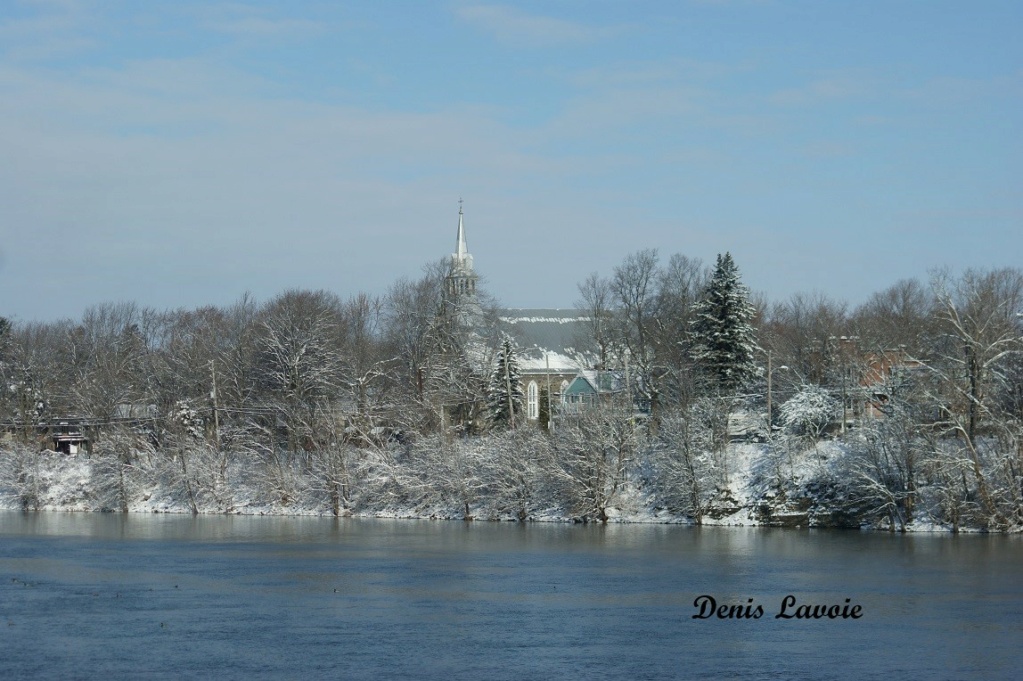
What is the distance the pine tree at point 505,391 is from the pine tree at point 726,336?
38.5ft

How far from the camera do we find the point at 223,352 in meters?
78.2

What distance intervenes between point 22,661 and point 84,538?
27.1 meters

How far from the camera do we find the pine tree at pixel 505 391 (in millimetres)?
67688

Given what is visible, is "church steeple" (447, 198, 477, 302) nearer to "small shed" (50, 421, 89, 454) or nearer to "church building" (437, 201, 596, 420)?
"church building" (437, 201, 596, 420)

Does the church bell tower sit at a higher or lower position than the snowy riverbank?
higher

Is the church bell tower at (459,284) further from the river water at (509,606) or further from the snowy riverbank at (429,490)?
the river water at (509,606)

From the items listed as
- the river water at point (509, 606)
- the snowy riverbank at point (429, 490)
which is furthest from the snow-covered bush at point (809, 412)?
the river water at point (509, 606)

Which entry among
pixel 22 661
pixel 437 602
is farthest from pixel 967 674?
pixel 22 661

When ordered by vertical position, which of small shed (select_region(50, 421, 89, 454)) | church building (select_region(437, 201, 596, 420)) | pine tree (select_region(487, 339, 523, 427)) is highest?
church building (select_region(437, 201, 596, 420))

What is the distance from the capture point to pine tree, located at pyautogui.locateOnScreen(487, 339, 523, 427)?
67.7 meters

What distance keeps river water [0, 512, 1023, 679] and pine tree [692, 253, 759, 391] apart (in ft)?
35.3
